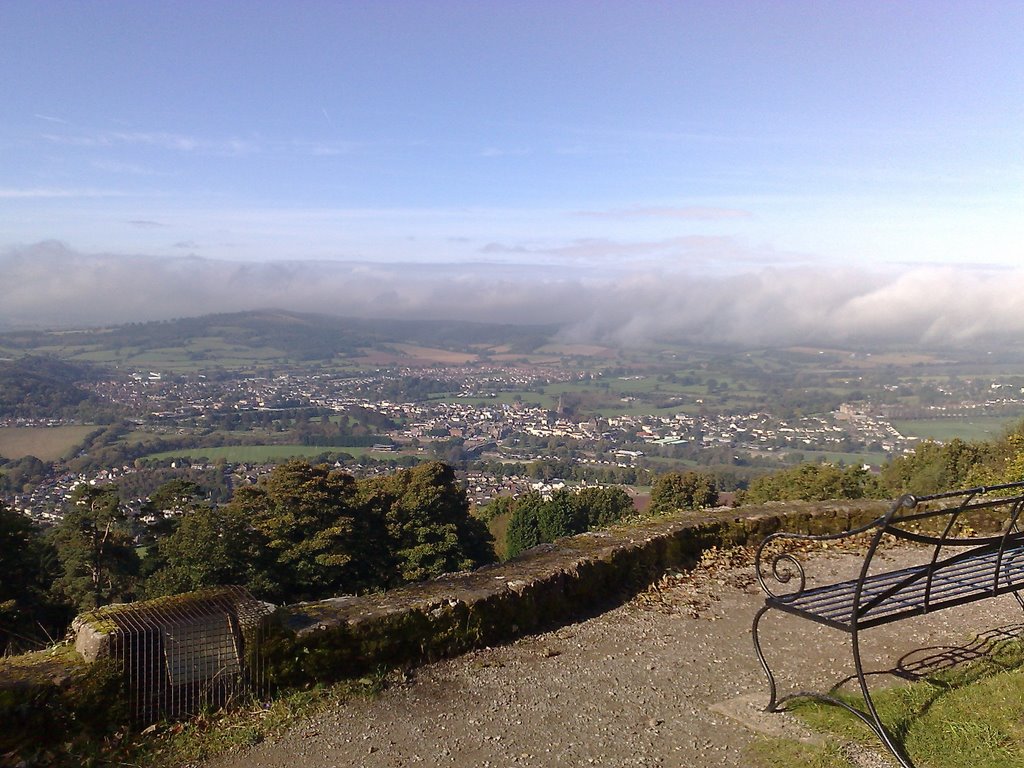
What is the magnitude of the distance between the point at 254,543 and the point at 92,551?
12.8 feet

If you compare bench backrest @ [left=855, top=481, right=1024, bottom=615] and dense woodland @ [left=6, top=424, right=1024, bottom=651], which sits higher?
bench backrest @ [left=855, top=481, right=1024, bottom=615]

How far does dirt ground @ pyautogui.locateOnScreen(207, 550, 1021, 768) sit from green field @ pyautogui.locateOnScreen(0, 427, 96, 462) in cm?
4898

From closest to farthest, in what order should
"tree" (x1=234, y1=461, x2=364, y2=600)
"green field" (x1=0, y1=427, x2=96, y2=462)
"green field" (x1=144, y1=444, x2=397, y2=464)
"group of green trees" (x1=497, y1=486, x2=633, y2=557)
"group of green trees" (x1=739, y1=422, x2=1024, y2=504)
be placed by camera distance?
1. "group of green trees" (x1=739, y1=422, x2=1024, y2=504)
2. "tree" (x1=234, y1=461, x2=364, y2=600)
3. "group of green trees" (x1=497, y1=486, x2=633, y2=557)
4. "green field" (x1=0, y1=427, x2=96, y2=462)
5. "green field" (x1=144, y1=444, x2=397, y2=464)

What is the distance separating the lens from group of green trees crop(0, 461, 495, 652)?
1672 centimetres

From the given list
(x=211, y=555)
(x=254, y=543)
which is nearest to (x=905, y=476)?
(x=254, y=543)

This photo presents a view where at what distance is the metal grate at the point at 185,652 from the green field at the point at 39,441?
48462 millimetres

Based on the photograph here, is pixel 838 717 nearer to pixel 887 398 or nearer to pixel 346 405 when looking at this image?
pixel 887 398

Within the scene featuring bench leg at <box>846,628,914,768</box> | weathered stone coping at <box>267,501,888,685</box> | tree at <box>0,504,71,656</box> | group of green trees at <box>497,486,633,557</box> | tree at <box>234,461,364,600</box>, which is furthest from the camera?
group of green trees at <box>497,486,633,557</box>

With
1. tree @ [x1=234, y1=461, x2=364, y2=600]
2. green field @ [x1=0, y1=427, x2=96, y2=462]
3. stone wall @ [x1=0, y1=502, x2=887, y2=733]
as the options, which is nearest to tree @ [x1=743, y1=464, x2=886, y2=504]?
tree @ [x1=234, y1=461, x2=364, y2=600]

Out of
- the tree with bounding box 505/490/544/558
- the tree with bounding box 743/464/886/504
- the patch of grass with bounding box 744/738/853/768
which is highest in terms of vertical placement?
the patch of grass with bounding box 744/738/853/768

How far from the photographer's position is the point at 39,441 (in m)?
49.8

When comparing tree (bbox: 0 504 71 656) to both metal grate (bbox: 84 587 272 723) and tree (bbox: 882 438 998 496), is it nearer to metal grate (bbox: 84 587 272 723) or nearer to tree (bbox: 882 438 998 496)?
metal grate (bbox: 84 587 272 723)

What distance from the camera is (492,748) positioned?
3.79 metres

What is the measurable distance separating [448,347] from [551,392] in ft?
125
